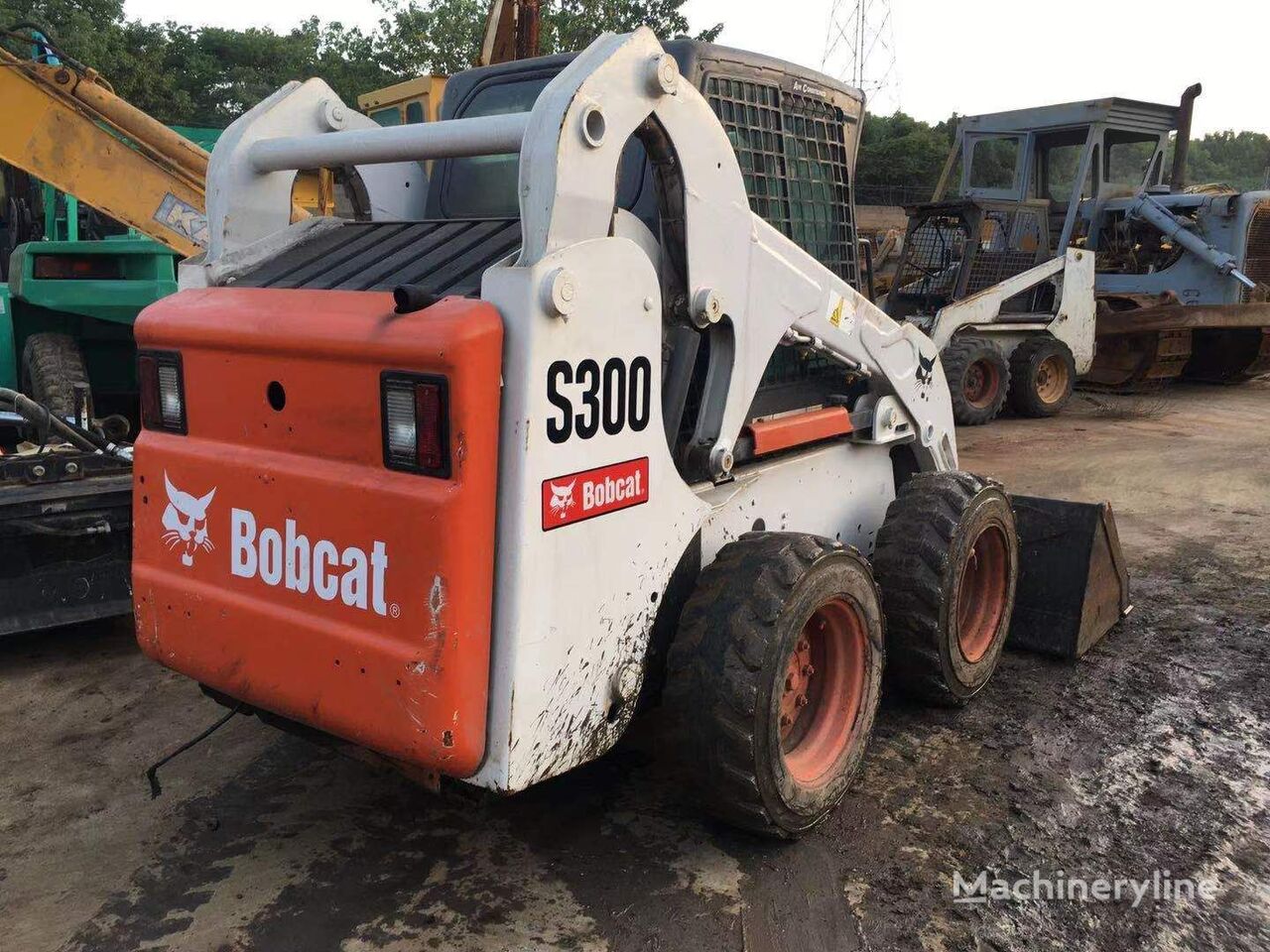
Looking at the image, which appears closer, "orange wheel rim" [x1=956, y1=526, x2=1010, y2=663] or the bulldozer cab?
"orange wheel rim" [x1=956, y1=526, x2=1010, y2=663]

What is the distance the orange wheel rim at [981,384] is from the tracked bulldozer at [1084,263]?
1 centimetres

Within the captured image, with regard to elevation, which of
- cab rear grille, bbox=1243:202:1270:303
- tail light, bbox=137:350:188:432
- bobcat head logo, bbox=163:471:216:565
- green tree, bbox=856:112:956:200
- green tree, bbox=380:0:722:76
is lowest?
bobcat head logo, bbox=163:471:216:565

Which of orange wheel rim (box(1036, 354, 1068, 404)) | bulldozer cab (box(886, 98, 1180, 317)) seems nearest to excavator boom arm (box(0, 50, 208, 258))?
bulldozer cab (box(886, 98, 1180, 317))

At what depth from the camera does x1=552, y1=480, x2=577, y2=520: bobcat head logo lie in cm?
235

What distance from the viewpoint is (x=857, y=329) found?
3.53m

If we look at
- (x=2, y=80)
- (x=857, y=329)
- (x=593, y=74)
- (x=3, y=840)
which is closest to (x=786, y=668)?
(x=857, y=329)

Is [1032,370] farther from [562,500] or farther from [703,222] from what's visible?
[562,500]

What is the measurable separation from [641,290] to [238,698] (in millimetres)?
1467

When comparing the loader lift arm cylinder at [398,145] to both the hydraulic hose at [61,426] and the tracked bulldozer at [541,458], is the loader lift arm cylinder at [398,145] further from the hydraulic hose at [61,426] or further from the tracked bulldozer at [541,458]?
the hydraulic hose at [61,426]

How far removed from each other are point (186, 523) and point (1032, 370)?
361 inches

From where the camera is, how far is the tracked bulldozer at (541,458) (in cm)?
229

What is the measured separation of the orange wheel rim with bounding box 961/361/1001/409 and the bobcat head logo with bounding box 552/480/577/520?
8316mm

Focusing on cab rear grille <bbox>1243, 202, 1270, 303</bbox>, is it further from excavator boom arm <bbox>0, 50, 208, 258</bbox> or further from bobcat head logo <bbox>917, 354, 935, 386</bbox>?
excavator boom arm <bbox>0, 50, 208, 258</bbox>

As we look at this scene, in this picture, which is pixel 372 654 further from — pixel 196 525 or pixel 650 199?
pixel 650 199
